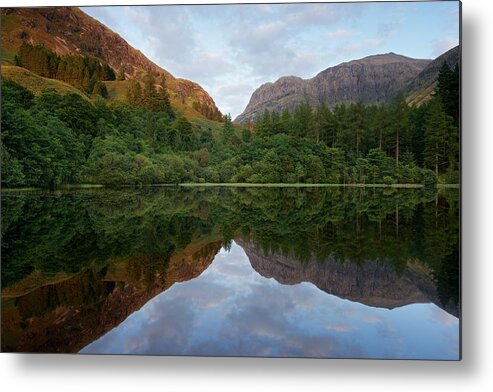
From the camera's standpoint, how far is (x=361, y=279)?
431 centimetres

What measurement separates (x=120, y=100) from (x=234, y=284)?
232 cm

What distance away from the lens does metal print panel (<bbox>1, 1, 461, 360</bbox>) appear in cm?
405

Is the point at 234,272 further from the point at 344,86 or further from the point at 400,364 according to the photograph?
the point at 344,86

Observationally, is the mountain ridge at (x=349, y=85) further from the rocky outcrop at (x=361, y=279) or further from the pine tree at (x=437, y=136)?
the rocky outcrop at (x=361, y=279)

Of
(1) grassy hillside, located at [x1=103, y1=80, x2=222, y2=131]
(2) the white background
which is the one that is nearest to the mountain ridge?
(1) grassy hillside, located at [x1=103, y1=80, x2=222, y2=131]

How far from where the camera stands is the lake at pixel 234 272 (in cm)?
393

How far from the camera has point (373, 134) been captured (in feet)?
16.1

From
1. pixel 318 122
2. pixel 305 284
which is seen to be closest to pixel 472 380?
pixel 305 284

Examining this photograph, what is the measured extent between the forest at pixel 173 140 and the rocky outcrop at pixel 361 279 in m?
0.97

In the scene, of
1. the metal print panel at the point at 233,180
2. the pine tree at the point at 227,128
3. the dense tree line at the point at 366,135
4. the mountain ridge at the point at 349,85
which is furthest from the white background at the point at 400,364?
the pine tree at the point at 227,128

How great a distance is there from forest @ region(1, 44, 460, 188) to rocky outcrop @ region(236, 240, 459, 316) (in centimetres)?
97

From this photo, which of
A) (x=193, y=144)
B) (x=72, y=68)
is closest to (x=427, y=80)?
(x=193, y=144)

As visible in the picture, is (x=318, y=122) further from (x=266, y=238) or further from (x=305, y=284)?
(x=305, y=284)

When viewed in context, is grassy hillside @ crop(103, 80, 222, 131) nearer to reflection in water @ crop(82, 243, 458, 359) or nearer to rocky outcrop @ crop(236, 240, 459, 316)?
rocky outcrop @ crop(236, 240, 459, 316)
